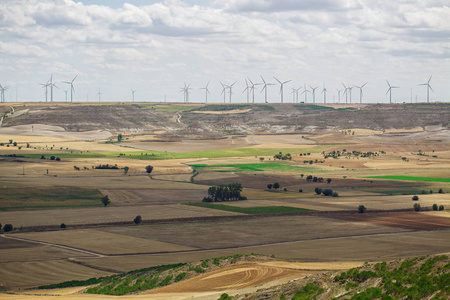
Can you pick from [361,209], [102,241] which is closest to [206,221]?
[102,241]

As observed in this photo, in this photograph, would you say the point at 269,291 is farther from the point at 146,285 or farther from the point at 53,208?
the point at 53,208

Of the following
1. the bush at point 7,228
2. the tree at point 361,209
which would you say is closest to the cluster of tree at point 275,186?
the tree at point 361,209

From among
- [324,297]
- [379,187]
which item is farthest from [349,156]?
[324,297]

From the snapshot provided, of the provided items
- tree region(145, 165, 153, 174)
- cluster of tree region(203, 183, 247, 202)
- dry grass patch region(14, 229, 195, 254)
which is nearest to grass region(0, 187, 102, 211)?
cluster of tree region(203, 183, 247, 202)

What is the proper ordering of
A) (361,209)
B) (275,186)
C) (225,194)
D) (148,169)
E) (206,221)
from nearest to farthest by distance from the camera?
1. (206,221)
2. (361,209)
3. (225,194)
4. (275,186)
5. (148,169)

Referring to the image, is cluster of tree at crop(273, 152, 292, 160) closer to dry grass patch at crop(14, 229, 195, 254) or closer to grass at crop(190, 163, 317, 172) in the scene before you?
grass at crop(190, 163, 317, 172)

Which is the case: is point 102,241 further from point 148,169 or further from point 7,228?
point 148,169

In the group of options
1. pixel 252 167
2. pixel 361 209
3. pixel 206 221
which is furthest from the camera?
pixel 252 167

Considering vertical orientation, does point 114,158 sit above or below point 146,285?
above

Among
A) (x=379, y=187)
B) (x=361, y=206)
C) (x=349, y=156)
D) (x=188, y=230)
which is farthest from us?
(x=349, y=156)
